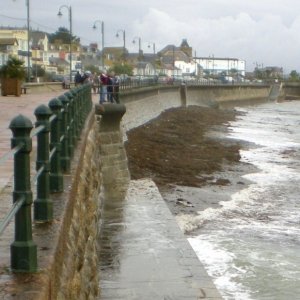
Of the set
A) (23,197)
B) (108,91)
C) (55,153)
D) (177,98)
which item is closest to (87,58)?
(177,98)

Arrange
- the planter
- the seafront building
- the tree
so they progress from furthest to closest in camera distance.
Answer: the tree < the seafront building < the planter

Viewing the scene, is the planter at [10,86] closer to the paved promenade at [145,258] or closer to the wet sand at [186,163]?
the wet sand at [186,163]

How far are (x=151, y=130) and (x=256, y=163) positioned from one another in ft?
30.4

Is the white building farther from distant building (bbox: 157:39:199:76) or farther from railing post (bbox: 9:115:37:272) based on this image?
railing post (bbox: 9:115:37:272)

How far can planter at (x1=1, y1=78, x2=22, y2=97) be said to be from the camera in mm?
30859

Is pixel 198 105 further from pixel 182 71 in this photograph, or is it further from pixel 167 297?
pixel 182 71

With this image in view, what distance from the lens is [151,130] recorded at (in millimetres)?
38906

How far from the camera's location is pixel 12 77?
32625 mm

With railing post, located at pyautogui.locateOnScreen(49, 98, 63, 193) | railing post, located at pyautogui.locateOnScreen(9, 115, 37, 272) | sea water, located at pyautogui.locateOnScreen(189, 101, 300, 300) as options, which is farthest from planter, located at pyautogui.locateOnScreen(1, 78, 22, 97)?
railing post, located at pyautogui.locateOnScreen(9, 115, 37, 272)

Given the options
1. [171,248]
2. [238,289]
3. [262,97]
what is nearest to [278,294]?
[238,289]

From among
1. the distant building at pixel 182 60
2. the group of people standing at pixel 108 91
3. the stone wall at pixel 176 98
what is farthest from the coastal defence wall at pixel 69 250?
the distant building at pixel 182 60

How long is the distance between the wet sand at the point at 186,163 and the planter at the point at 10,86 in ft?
15.2

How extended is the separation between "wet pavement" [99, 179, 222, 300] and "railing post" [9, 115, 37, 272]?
4381mm

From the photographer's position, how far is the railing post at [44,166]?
5277 mm
